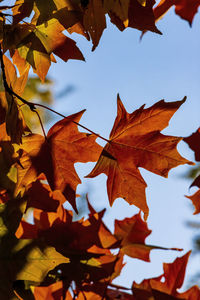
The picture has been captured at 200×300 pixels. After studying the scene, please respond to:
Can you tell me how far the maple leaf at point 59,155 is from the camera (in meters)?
1.00

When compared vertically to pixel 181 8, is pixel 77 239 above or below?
below

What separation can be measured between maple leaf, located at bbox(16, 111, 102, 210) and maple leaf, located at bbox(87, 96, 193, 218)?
47mm

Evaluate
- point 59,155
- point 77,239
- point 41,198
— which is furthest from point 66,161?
point 77,239

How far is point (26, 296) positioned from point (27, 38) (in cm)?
63

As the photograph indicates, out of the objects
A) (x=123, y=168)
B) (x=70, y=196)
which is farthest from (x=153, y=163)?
(x=70, y=196)

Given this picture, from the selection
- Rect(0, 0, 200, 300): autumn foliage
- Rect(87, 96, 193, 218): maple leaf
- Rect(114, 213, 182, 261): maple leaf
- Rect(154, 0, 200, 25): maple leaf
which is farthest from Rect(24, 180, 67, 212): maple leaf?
Rect(154, 0, 200, 25): maple leaf

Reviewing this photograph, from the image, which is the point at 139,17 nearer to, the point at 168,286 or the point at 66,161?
the point at 66,161

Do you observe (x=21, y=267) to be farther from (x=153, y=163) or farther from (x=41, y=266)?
(x=153, y=163)

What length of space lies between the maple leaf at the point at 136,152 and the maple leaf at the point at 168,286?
0.28m

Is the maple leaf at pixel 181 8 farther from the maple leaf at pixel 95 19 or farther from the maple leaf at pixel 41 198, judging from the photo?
the maple leaf at pixel 41 198

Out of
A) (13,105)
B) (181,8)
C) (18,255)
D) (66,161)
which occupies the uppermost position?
(181,8)

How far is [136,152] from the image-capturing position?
105 cm

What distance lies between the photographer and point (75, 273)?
3.58 feet

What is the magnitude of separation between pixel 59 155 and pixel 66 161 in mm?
25
